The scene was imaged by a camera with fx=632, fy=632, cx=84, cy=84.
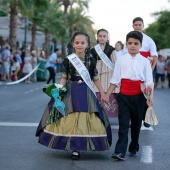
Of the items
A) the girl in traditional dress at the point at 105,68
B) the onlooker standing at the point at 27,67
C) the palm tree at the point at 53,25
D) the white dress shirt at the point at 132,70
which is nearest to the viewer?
the white dress shirt at the point at 132,70

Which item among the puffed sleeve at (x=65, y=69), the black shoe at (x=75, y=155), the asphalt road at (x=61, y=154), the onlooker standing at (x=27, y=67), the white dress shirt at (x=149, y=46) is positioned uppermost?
the white dress shirt at (x=149, y=46)

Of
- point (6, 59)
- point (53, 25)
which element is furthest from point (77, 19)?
point (6, 59)

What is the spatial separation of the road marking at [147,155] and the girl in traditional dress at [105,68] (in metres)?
2.40

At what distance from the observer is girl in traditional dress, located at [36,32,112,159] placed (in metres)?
7.61

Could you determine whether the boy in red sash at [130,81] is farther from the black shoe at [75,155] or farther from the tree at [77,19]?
the tree at [77,19]

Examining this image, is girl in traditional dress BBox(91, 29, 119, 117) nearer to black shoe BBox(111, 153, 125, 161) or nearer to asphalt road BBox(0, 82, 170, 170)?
asphalt road BBox(0, 82, 170, 170)

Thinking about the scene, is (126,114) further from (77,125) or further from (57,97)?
(57,97)

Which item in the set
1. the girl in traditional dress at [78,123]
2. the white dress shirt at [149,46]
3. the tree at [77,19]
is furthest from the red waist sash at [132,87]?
the tree at [77,19]

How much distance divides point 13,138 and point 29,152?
1317 mm

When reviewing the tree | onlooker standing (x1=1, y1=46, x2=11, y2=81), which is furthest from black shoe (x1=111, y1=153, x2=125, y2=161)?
the tree

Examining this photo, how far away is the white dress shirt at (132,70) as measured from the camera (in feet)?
25.2

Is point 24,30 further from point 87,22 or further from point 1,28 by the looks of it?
point 87,22

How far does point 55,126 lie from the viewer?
7.77m

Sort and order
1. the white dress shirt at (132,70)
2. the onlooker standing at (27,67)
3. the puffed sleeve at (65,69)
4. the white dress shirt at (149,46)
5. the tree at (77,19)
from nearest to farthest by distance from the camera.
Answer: the white dress shirt at (132,70) → the puffed sleeve at (65,69) → the white dress shirt at (149,46) → the onlooker standing at (27,67) → the tree at (77,19)
